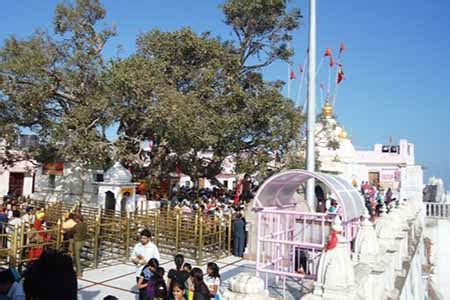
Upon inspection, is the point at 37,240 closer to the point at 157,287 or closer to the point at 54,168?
the point at 157,287

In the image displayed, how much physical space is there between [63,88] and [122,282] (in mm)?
9747

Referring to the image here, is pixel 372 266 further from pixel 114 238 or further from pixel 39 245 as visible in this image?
pixel 114 238

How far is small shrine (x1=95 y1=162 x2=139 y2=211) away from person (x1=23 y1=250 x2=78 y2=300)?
12.0 m

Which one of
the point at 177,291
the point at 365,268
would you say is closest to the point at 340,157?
the point at 365,268

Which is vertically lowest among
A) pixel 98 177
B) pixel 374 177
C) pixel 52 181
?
A: pixel 52 181

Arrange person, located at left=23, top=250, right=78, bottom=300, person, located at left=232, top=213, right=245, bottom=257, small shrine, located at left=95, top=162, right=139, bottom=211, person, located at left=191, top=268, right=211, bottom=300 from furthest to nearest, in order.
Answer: small shrine, located at left=95, top=162, right=139, bottom=211
person, located at left=232, top=213, right=245, bottom=257
person, located at left=191, top=268, right=211, bottom=300
person, located at left=23, top=250, right=78, bottom=300

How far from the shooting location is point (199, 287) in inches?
208

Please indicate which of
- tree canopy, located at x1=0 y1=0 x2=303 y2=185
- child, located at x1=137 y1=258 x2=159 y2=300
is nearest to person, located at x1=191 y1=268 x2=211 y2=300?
child, located at x1=137 y1=258 x2=159 y2=300

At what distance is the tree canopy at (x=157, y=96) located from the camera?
13.6 m

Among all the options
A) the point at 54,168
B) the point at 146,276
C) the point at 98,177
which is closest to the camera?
the point at 146,276

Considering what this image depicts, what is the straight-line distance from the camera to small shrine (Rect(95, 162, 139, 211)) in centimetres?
1420

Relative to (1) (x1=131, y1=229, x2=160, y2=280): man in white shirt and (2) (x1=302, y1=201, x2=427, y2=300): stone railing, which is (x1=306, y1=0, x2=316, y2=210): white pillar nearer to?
(2) (x1=302, y1=201, x2=427, y2=300): stone railing

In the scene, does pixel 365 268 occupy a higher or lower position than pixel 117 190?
lower

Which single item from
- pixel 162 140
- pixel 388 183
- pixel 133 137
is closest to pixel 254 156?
pixel 162 140
